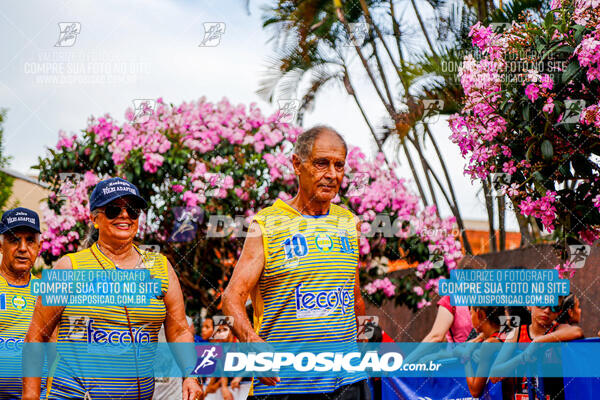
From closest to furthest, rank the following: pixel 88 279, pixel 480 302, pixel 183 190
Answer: pixel 88 279
pixel 480 302
pixel 183 190

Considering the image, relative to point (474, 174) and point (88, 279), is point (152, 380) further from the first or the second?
point (474, 174)

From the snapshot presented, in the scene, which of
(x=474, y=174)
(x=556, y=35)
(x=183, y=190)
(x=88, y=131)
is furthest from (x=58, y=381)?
(x=88, y=131)

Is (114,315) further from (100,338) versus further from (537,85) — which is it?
(537,85)

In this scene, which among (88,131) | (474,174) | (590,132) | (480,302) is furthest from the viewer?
(88,131)

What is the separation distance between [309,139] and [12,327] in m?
2.58

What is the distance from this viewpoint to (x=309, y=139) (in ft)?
11.6

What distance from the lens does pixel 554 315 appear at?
5.19 m

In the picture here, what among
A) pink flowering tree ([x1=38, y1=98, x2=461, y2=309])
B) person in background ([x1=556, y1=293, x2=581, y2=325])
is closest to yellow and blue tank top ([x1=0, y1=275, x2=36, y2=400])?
person in background ([x1=556, y1=293, x2=581, y2=325])

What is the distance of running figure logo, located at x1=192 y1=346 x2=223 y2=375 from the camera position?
335 inches

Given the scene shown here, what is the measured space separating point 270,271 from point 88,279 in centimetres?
90

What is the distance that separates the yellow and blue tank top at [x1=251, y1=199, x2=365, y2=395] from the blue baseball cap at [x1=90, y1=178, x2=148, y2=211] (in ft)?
2.35

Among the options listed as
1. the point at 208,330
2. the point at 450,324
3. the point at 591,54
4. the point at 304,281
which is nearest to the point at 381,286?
the point at 208,330

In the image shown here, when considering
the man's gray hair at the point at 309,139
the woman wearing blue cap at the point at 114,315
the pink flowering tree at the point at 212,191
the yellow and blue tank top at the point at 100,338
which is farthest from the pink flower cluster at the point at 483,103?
the pink flowering tree at the point at 212,191

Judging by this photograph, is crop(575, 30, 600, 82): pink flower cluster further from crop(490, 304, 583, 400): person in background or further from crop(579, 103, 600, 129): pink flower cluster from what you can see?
crop(490, 304, 583, 400): person in background
